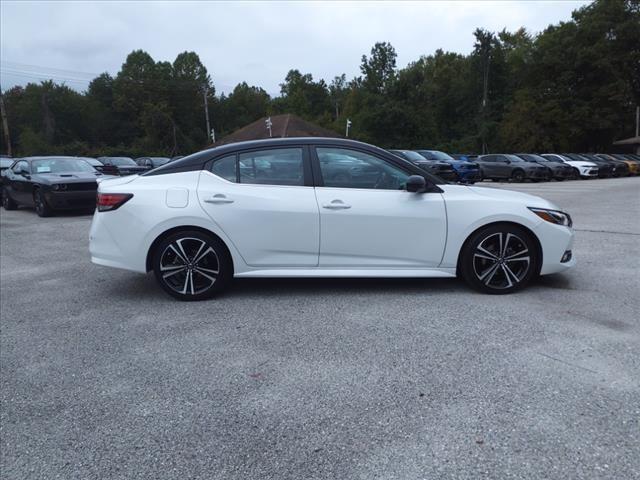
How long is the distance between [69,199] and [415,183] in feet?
31.9

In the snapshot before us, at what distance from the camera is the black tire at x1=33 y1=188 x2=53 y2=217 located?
12219mm

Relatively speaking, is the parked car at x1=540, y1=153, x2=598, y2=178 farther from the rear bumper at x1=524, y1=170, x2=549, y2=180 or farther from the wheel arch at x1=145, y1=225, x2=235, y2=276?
the wheel arch at x1=145, y1=225, x2=235, y2=276

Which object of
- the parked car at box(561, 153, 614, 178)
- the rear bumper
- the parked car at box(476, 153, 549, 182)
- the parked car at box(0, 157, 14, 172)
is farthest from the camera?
the parked car at box(561, 153, 614, 178)

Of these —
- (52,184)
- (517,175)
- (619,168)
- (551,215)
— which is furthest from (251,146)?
(619,168)

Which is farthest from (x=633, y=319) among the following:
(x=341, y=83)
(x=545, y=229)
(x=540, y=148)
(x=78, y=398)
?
(x=341, y=83)

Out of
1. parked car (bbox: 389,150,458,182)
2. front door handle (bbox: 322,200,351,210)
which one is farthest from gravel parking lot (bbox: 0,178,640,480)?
parked car (bbox: 389,150,458,182)

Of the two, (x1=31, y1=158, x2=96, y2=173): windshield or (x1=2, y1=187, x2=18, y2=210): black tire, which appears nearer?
(x1=31, y1=158, x2=96, y2=173): windshield

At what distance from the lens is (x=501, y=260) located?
493 centimetres

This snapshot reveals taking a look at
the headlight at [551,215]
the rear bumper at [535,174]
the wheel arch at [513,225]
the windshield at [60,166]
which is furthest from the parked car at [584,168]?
the wheel arch at [513,225]

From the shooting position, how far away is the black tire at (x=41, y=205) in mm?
12219

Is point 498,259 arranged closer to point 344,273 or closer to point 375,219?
point 375,219

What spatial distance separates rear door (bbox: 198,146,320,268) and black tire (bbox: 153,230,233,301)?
0.65 ft

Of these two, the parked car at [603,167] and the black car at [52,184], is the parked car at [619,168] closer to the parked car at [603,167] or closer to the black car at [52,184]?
the parked car at [603,167]

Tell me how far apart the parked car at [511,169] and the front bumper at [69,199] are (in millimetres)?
21987
